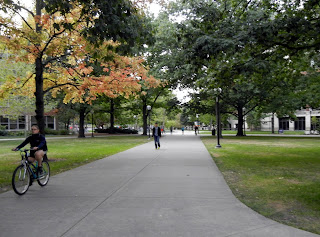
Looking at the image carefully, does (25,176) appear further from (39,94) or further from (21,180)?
(39,94)

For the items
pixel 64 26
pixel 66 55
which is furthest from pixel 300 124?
pixel 64 26

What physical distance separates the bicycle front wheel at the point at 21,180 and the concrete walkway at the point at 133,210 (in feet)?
0.50

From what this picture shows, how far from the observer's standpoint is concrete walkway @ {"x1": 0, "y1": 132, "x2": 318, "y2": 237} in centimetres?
398

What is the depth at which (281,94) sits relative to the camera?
30438 millimetres

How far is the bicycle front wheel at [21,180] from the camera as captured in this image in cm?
595

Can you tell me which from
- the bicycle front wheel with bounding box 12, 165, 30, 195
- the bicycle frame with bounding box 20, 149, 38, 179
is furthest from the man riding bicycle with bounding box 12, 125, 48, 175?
the bicycle front wheel with bounding box 12, 165, 30, 195

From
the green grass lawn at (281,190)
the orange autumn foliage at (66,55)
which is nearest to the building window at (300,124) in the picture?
the orange autumn foliage at (66,55)

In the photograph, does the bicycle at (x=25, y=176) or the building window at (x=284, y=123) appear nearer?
the bicycle at (x=25, y=176)

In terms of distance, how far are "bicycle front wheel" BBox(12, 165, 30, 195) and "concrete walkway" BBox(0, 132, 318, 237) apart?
0.50 ft

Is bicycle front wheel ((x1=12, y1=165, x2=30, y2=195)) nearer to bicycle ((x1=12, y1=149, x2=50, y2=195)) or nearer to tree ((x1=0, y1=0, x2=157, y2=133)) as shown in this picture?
bicycle ((x1=12, y1=149, x2=50, y2=195))

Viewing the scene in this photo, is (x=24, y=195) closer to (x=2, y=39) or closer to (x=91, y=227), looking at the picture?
(x=91, y=227)

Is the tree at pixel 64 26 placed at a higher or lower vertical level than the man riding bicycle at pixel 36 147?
higher

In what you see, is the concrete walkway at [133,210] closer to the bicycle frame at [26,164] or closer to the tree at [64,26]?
the bicycle frame at [26,164]

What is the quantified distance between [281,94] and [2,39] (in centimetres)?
2772
